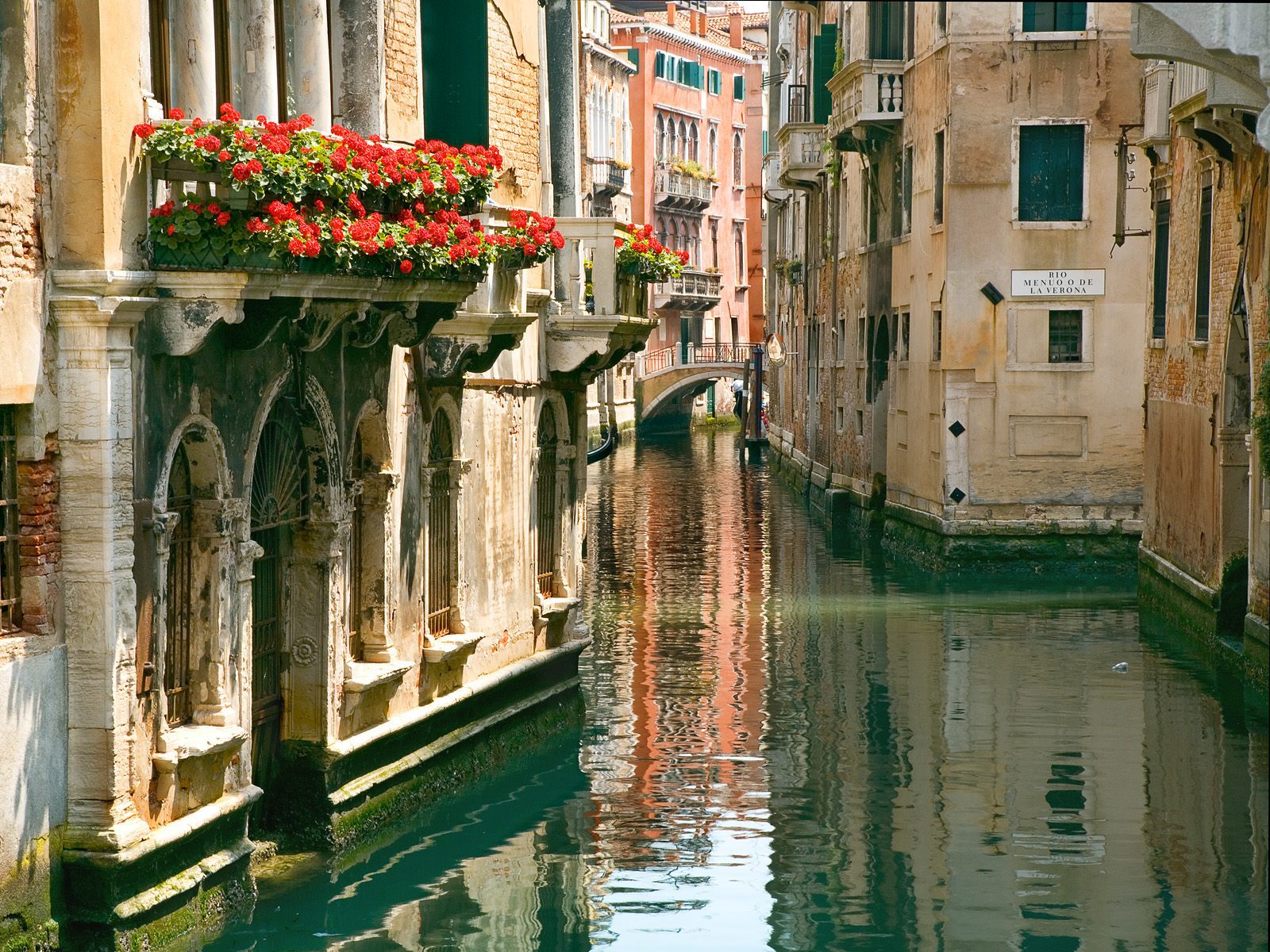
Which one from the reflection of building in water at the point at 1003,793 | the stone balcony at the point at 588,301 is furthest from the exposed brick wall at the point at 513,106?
the reflection of building in water at the point at 1003,793

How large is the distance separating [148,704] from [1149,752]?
6986 mm

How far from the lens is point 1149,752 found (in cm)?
1274

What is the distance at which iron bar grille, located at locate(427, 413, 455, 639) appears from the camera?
12.2 meters

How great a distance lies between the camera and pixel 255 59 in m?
9.71

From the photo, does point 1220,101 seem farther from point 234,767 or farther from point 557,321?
point 234,767

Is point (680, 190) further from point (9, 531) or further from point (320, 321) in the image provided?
point (9, 531)

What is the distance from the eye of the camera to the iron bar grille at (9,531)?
759 centimetres

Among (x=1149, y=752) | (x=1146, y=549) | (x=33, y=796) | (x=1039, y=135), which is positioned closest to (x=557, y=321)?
(x=1149, y=752)

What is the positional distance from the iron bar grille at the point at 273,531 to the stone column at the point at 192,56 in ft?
5.40

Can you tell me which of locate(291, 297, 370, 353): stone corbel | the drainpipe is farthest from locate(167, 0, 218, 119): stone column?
the drainpipe

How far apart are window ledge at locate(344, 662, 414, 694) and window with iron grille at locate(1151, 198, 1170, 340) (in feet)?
38.2

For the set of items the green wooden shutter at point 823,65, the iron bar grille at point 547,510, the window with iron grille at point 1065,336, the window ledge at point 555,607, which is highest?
the green wooden shutter at point 823,65

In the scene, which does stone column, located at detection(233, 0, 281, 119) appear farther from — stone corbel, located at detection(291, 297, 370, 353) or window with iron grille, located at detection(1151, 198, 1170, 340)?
window with iron grille, located at detection(1151, 198, 1170, 340)

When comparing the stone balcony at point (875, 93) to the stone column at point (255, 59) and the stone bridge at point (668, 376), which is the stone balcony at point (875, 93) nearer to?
the stone column at point (255, 59)
